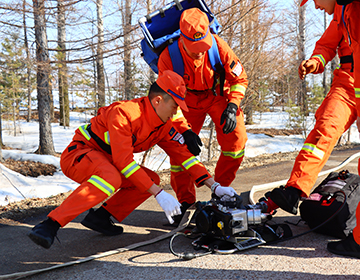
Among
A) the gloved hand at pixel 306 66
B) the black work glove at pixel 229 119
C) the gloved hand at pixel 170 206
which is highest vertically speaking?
the gloved hand at pixel 306 66

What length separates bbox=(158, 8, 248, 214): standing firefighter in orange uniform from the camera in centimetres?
334

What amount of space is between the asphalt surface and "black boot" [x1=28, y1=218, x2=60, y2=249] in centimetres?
25

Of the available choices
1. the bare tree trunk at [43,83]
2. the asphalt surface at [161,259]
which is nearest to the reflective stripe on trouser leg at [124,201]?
the asphalt surface at [161,259]

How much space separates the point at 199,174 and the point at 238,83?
1.24 meters

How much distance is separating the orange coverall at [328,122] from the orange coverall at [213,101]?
2.81ft

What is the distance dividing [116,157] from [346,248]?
6.19 feet

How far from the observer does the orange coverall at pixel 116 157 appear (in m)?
2.67

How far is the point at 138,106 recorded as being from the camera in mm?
3000

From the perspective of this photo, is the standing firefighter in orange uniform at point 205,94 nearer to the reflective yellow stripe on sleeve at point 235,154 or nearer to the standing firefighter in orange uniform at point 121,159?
the reflective yellow stripe on sleeve at point 235,154

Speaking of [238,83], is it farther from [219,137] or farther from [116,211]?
[116,211]

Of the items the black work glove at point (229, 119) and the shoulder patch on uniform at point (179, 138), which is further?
the black work glove at point (229, 119)

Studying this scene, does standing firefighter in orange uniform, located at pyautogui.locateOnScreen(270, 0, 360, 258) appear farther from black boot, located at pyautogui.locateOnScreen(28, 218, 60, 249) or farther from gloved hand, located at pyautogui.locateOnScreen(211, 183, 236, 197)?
black boot, located at pyautogui.locateOnScreen(28, 218, 60, 249)

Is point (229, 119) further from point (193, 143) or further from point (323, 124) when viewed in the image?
point (323, 124)

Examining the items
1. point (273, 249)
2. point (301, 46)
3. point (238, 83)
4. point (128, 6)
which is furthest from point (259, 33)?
point (301, 46)
